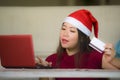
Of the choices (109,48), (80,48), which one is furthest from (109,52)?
(80,48)

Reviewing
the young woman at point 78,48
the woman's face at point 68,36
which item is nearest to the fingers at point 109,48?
the young woman at point 78,48

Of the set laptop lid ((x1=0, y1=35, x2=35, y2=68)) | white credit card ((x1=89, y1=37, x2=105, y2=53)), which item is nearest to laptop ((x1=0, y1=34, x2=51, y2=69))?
laptop lid ((x1=0, y1=35, x2=35, y2=68))

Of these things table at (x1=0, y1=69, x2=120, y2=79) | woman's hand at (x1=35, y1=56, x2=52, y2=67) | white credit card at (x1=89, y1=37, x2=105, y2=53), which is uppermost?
white credit card at (x1=89, y1=37, x2=105, y2=53)

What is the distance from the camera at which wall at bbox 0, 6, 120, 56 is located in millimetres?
1428

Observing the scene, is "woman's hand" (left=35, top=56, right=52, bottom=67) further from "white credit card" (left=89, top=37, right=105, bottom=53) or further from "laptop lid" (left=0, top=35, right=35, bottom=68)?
"white credit card" (left=89, top=37, right=105, bottom=53)

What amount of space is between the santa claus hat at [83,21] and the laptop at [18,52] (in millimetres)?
201

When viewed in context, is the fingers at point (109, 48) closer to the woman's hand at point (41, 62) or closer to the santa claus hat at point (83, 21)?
the santa claus hat at point (83, 21)

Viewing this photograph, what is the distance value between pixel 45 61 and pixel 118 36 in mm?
329

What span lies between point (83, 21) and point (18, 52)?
301 millimetres

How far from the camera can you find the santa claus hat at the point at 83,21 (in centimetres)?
141

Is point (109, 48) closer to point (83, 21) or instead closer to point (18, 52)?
point (83, 21)

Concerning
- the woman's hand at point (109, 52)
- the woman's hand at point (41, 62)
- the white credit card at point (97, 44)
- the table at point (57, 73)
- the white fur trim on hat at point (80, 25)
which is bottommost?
the table at point (57, 73)

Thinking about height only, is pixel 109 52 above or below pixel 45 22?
below

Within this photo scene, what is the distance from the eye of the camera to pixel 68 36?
1420mm
